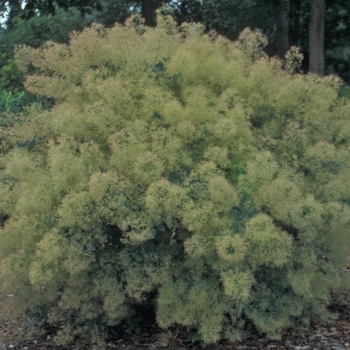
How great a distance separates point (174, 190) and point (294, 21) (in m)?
11.5

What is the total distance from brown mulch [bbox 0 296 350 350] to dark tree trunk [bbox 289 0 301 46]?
10694 mm

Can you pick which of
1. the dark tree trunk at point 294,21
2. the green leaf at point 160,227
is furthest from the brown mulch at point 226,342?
the dark tree trunk at point 294,21

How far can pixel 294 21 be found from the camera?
13742mm

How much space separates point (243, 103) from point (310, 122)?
1.57 ft

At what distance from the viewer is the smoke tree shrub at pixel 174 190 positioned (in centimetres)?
329

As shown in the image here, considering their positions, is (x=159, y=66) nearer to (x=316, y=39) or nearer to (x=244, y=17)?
(x=316, y=39)

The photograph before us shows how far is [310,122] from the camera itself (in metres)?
3.94

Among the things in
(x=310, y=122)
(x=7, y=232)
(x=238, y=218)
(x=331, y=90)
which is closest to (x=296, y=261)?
(x=238, y=218)

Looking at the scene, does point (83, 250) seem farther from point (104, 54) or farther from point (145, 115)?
point (104, 54)

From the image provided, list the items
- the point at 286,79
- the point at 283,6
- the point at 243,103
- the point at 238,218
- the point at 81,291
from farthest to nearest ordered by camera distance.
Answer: the point at 283,6 → the point at 286,79 → the point at 243,103 → the point at 81,291 → the point at 238,218

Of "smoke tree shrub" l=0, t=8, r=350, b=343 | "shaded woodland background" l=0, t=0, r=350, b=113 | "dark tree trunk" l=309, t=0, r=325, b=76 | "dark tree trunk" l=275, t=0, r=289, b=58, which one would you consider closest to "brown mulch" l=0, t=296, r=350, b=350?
"smoke tree shrub" l=0, t=8, r=350, b=343

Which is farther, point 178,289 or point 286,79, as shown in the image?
point 286,79

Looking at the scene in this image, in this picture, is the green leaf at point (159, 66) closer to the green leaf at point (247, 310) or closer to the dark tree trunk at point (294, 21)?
the green leaf at point (247, 310)

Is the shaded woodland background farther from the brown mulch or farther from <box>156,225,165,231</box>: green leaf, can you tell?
<box>156,225,165,231</box>: green leaf
